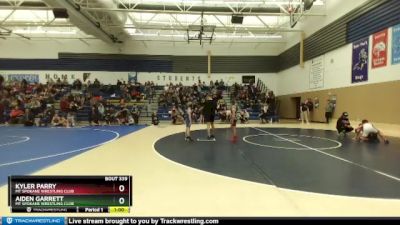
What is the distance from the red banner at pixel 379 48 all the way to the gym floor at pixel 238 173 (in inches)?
236

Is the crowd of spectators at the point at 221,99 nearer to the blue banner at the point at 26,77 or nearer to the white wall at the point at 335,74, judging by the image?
the white wall at the point at 335,74

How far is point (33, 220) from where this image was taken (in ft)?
7.72

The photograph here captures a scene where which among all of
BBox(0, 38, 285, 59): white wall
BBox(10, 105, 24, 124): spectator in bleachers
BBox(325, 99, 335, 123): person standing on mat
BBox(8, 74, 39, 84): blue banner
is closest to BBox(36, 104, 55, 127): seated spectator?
BBox(10, 105, 24, 124): spectator in bleachers

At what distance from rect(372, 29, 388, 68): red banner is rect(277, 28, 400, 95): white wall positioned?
23cm

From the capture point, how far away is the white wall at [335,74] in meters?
14.0

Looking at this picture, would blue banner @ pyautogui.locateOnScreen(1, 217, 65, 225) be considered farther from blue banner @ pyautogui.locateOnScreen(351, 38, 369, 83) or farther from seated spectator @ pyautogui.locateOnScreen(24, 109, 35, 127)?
seated spectator @ pyautogui.locateOnScreen(24, 109, 35, 127)

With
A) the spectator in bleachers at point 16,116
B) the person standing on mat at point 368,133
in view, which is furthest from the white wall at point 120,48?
the person standing on mat at point 368,133

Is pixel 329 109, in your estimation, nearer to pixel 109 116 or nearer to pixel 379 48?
pixel 379 48

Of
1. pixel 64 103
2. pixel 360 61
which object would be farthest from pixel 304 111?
pixel 64 103

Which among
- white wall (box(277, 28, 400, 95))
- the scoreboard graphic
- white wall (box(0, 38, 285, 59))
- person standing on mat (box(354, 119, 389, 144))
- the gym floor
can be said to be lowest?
the gym floor

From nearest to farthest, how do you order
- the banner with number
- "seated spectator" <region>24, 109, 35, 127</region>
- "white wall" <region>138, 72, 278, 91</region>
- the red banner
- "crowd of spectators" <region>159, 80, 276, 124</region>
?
the red banner < "seated spectator" <region>24, 109, 35, 127</region> < the banner with number < "crowd of spectators" <region>159, 80, 276, 124</region> < "white wall" <region>138, 72, 278, 91</region>

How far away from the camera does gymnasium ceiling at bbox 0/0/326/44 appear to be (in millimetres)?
18250

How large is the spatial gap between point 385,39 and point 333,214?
1304 centimetres

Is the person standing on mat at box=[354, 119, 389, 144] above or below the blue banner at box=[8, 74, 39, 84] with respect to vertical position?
below
